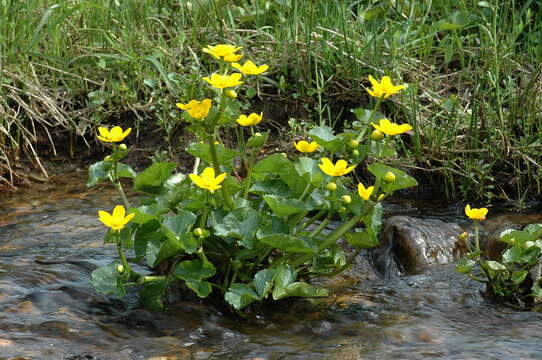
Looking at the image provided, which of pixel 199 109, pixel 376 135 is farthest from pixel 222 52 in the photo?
pixel 376 135

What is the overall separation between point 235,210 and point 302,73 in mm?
1957

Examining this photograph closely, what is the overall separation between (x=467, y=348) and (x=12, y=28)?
2.79 m

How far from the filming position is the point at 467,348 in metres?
2.07

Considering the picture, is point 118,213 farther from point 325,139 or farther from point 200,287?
point 325,139

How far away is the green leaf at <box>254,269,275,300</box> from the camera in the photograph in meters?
2.09

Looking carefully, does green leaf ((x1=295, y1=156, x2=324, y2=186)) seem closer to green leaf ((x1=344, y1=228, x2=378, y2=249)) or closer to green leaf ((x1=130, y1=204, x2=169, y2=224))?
→ green leaf ((x1=344, y1=228, x2=378, y2=249))

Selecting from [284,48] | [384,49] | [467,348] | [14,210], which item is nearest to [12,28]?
[14,210]

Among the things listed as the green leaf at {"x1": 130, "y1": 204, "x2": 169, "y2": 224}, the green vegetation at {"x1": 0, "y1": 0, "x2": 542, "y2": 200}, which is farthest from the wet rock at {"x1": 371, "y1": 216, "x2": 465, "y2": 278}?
the green leaf at {"x1": 130, "y1": 204, "x2": 169, "y2": 224}

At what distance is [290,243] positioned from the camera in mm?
2084

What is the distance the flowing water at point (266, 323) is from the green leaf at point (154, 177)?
339 mm

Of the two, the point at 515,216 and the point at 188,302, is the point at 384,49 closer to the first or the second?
the point at 515,216

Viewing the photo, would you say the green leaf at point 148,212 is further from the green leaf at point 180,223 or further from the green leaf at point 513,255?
the green leaf at point 513,255

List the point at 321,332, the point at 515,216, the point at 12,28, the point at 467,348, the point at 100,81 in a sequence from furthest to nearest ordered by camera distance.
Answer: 1. the point at 100,81
2. the point at 12,28
3. the point at 515,216
4. the point at 321,332
5. the point at 467,348

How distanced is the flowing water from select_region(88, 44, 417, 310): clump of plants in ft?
0.30
